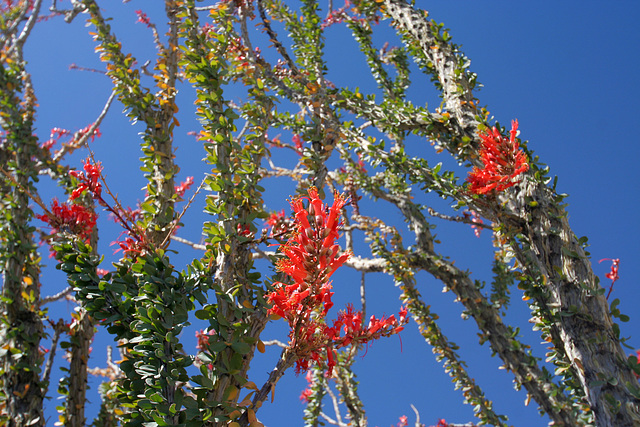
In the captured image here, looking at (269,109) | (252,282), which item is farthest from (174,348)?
(269,109)

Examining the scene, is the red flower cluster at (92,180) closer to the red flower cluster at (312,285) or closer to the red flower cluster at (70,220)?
the red flower cluster at (70,220)

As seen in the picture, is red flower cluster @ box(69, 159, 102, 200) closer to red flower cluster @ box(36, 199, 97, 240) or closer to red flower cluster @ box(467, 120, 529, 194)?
red flower cluster @ box(36, 199, 97, 240)

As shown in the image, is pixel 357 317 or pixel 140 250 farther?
pixel 140 250

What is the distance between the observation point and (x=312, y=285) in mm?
1305

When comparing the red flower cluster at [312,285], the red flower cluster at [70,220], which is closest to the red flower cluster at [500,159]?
the red flower cluster at [312,285]

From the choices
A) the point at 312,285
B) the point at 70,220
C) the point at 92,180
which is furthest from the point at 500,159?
the point at 70,220

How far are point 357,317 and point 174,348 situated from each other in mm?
688

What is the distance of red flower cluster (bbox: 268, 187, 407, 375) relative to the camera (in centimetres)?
130

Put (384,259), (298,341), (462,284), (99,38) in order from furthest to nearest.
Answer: (384,259), (462,284), (99,38), (298,341)

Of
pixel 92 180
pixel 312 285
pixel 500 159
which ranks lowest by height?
pixel 312 285

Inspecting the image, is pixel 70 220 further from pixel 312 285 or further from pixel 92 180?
pixel 312 285

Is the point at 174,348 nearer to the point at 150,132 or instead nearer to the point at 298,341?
the point at 298,341

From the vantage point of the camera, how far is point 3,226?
3.12m

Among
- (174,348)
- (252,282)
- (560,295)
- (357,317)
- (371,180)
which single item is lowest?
(174,348)
